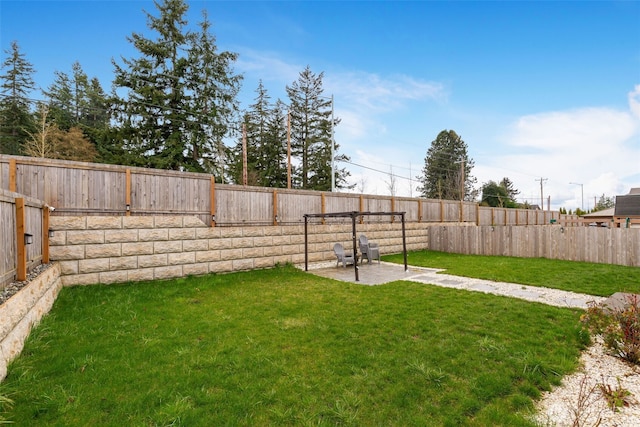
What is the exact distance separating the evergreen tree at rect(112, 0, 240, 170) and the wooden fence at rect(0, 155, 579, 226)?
12827 millimetres

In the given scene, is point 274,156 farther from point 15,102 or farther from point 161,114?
point 15,102

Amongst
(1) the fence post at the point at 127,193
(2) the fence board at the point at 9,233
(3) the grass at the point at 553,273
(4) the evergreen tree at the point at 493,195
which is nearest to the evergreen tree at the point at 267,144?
(3) the grass at the point at 553,273

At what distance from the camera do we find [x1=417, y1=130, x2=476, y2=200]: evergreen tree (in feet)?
130

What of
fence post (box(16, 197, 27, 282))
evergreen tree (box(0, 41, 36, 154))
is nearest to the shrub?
fence post (box(16, 197, 27, 282))

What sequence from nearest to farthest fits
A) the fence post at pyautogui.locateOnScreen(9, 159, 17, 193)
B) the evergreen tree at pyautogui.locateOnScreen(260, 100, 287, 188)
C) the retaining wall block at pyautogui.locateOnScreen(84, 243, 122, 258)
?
the fence post at pyautogui.locateOnScreen(9, 159, 17, 193) < the retaining wall block at pyautogui.locateOnScreen(84, 243, 122, 258) < the evergreen tree at pyautogui.locateOnScreen(260, 100, 287, 188)

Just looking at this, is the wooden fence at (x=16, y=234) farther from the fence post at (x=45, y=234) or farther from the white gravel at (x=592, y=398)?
the white gravel at (x=592, y=398)

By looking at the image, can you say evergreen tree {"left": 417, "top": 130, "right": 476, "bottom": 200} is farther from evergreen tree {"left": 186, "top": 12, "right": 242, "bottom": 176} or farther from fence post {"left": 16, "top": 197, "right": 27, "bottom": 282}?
fence post {"left": 16, "top": 197, "right": 27, "bottom": 282}

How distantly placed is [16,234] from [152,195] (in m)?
3.20

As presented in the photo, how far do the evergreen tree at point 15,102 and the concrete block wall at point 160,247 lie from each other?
21547 millimetres

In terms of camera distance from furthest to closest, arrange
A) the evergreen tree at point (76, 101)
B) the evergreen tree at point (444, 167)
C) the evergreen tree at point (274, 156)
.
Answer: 1. the evergreen tree at point (444, 167)
2. the evergreen tree at point (274, 156)
3. the evergreen tree at point (76, 101)

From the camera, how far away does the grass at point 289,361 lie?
7.29ft

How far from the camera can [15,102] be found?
23.2 meters

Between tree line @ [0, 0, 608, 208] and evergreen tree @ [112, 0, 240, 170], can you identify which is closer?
evergreen tree @ [112, 0, 240, 170]

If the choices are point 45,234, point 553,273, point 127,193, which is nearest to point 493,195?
point 553,273
